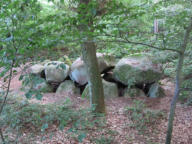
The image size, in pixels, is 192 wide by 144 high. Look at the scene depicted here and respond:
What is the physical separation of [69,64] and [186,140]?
513 cm

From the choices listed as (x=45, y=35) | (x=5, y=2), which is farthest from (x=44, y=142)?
(x=5, y=2)

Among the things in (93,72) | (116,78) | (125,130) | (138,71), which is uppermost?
(93,72)

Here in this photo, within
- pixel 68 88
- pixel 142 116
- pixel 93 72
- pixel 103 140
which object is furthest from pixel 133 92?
pixel 103 140

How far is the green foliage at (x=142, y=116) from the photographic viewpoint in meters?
4.76

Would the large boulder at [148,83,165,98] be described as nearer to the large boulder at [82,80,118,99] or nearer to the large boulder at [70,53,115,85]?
the large boulder at [82,80,118,99]

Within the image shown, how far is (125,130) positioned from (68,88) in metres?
3.18

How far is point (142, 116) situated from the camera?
512 centimetres

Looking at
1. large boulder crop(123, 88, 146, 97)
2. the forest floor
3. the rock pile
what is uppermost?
the rock pile

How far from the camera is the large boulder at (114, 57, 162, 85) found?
6273 mm

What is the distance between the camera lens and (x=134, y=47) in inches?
169

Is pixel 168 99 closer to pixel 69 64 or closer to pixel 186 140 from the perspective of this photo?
pixel 186 140

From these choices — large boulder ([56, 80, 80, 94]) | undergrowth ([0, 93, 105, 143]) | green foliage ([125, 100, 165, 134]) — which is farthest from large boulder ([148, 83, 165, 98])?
large boulder ([56, 80, 80, 94])

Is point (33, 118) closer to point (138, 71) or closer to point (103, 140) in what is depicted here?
point (103, 140)

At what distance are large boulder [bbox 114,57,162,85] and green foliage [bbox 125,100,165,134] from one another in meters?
1.02
